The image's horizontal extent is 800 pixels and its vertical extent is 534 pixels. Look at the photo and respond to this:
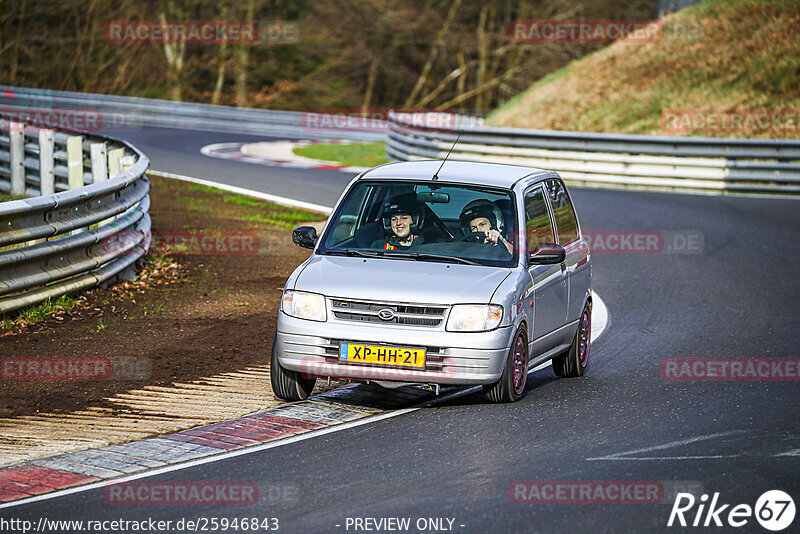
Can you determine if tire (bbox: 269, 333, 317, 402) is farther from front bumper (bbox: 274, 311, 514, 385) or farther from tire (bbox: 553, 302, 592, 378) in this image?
tire (bbox: 553, 302, 592, 378)

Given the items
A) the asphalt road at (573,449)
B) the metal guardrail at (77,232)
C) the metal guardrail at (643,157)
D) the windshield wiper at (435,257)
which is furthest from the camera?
the metal guardrail at (643,157)

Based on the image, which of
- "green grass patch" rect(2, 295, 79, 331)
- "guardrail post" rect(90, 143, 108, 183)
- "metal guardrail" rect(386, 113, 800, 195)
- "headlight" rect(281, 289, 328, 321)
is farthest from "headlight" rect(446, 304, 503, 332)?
"metal guardrail" rect(386, 113, 800, 195)

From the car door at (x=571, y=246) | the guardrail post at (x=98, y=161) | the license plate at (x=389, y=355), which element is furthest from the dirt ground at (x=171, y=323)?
the car door at (x=571, y=246)

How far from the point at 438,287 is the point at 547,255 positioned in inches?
42.7

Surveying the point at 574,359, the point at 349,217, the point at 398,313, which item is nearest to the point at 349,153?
the point at 574,359

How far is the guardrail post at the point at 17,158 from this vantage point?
1903 cm

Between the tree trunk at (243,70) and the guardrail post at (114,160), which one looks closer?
the guardrail post at (114,160)

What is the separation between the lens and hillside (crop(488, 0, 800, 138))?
3022 cm

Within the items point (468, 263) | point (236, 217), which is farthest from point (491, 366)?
point (236, 217)

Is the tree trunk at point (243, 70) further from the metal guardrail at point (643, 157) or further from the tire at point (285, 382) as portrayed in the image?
the tire at point (285, 382)

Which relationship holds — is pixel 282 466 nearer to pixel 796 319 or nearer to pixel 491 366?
pixel 491 366

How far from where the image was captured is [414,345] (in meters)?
7.91

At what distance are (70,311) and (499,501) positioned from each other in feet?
20.8

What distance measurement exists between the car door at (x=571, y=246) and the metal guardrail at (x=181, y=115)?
2586 centimetres
